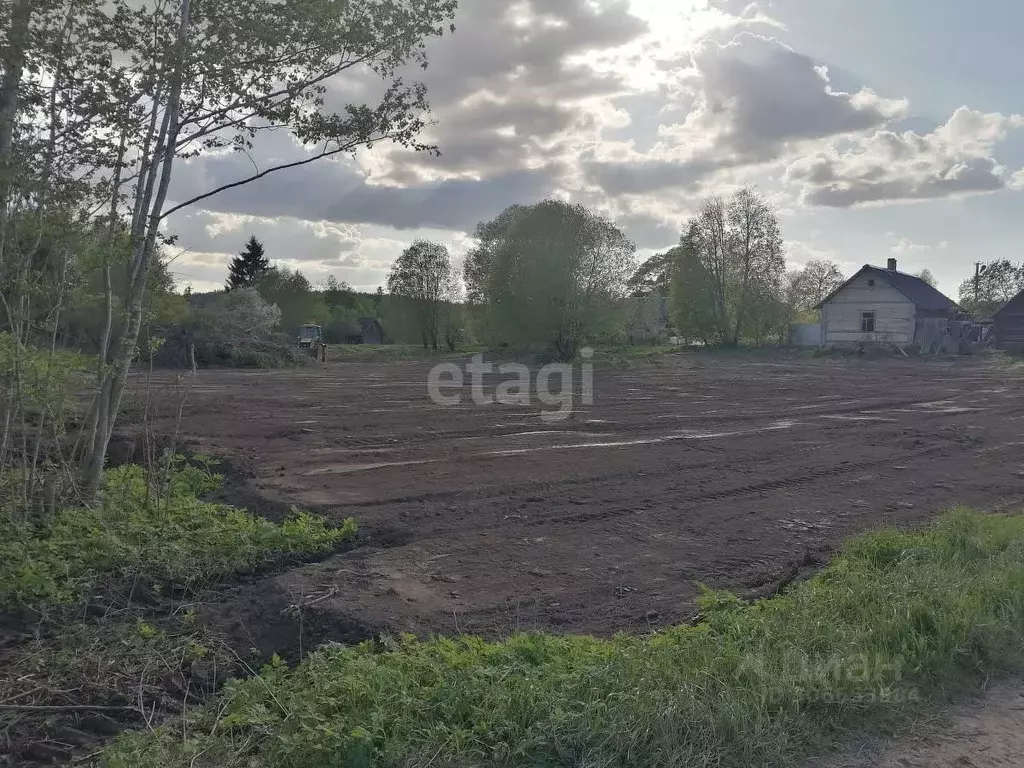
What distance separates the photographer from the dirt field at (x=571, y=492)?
611cm

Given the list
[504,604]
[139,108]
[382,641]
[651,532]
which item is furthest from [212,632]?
[139,108]

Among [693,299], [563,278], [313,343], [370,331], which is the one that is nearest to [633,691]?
[563,278]

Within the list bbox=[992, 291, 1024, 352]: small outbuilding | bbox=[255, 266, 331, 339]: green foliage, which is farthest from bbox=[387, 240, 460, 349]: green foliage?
bbox=[992, 291, 1024, 352]: small outbuilding

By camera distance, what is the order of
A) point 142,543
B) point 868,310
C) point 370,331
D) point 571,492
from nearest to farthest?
point 142,543, point 571,492, point 868,310, point 370,331

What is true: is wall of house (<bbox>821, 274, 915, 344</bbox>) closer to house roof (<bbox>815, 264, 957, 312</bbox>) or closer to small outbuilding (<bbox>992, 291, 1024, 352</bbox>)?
house roof (<bbox>815, 264, 957, 312</bbox>)

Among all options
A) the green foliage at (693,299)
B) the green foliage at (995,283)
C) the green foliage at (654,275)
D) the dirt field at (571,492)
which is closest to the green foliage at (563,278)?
the green foliage at (693,299)

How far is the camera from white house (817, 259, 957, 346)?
49.5 meters

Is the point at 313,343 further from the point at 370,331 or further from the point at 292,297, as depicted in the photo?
the point at 370,331

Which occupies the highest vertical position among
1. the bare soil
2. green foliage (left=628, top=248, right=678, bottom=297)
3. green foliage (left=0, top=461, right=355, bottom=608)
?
green foliage (left=628, top=248, right=678, bottom=297)

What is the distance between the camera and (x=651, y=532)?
8.27 metres

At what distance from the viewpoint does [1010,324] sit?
4841 centimetres

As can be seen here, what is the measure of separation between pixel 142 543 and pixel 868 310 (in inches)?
2064

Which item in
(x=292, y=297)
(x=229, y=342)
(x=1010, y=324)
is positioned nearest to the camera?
(x=229, y=342)

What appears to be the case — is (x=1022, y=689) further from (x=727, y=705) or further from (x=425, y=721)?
(x=425, y=721)
